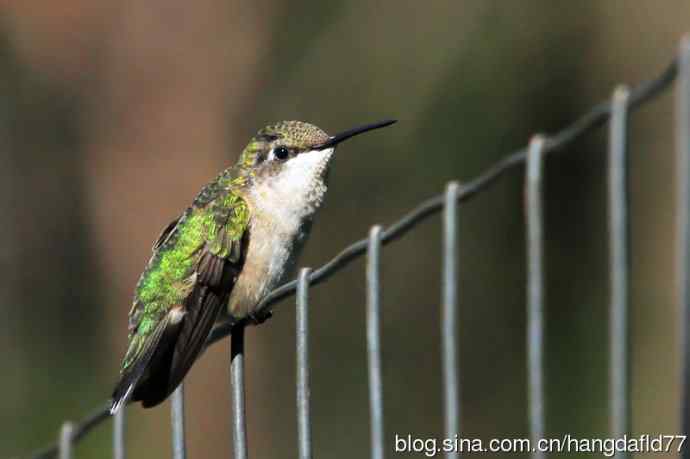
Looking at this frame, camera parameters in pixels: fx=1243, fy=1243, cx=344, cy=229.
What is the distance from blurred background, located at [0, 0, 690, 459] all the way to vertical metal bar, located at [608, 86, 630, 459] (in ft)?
24.3

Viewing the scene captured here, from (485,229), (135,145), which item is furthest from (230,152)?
(485,229)

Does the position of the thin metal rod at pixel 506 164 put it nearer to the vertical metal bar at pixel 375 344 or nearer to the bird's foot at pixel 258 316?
the vertical metal bar at pixel 375 344

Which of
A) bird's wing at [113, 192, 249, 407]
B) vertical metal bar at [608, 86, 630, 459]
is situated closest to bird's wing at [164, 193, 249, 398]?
bird's wing at [113, 192, 249, 407]

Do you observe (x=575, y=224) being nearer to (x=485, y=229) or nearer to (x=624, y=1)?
(x=485, y=229)

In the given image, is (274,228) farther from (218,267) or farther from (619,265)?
(619,265)

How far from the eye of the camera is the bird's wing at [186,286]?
13.1ft

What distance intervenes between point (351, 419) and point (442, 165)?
2.32 meters

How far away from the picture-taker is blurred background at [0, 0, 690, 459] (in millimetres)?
10227

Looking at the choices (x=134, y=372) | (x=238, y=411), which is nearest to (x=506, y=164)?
(x=238, y=411)

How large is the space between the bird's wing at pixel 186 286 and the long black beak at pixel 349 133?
0.39m

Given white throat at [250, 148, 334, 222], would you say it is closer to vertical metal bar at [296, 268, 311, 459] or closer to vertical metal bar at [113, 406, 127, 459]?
vertical metal bar at [113, 406, 127, 459]

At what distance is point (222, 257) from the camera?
4.24m

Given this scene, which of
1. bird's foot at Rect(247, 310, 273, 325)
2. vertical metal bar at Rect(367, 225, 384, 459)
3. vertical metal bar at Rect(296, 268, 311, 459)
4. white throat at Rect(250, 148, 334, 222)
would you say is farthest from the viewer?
white throat at Rect(250, 148, 334, 222)

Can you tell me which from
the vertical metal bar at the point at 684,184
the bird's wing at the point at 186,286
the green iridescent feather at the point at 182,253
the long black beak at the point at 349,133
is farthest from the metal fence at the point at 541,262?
the long black beak at the point at 349,133
